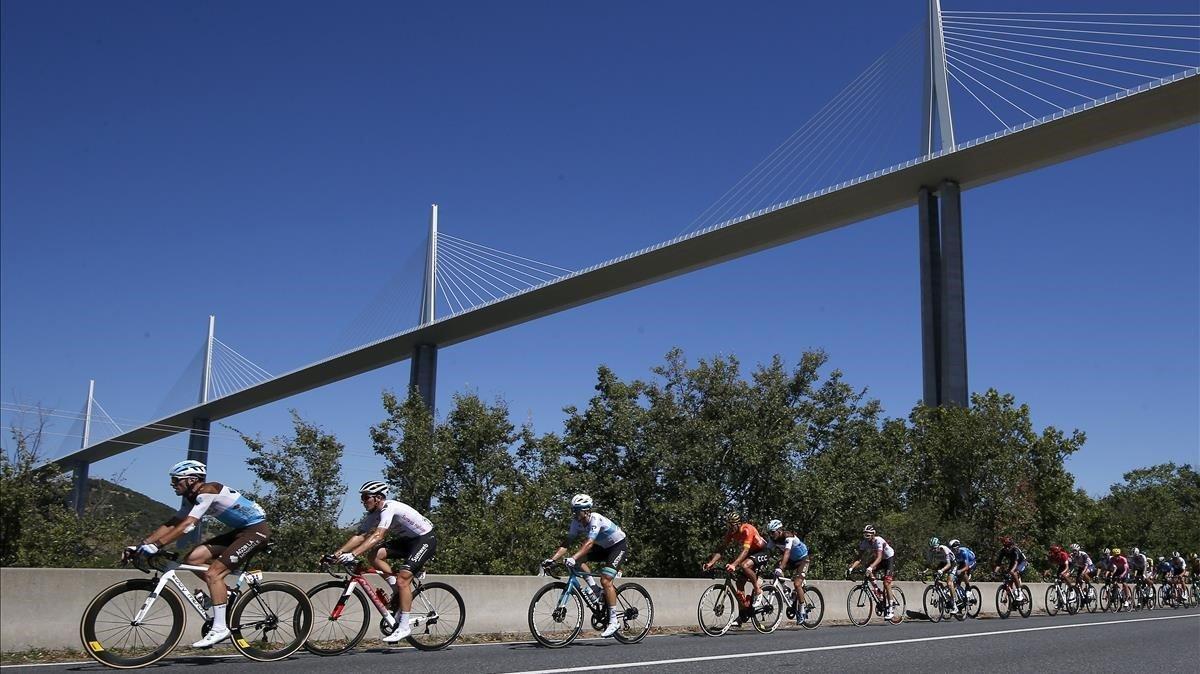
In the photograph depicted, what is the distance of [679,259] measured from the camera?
61.6 m

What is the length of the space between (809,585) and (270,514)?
26.6m

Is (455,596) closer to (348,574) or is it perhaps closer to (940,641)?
(348,574)

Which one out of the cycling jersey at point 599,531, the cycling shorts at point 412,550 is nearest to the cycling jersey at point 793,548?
the cycling jersey at point 599,531

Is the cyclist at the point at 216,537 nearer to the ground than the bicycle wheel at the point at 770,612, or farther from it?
farther from it

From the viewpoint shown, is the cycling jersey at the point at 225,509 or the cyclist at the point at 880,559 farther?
the cyclist at the point at 880,559

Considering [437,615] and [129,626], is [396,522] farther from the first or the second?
[129,626]

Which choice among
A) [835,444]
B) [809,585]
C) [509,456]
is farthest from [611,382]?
[809,585]

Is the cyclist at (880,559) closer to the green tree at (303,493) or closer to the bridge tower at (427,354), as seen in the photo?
the green tree at (303,493)

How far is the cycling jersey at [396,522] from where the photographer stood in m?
9.68

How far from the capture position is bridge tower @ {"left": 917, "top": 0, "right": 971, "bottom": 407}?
45.5m

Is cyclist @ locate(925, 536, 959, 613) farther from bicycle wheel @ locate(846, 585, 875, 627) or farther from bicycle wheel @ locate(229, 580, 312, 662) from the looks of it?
bicycle wheel @ locate(229, 580, 312, 662)

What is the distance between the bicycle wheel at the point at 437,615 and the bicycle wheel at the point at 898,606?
9.45m

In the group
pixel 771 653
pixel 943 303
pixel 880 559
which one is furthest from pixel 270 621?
pixel 943 303

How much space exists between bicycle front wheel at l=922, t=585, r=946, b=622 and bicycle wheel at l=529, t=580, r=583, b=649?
1034 centimetres
